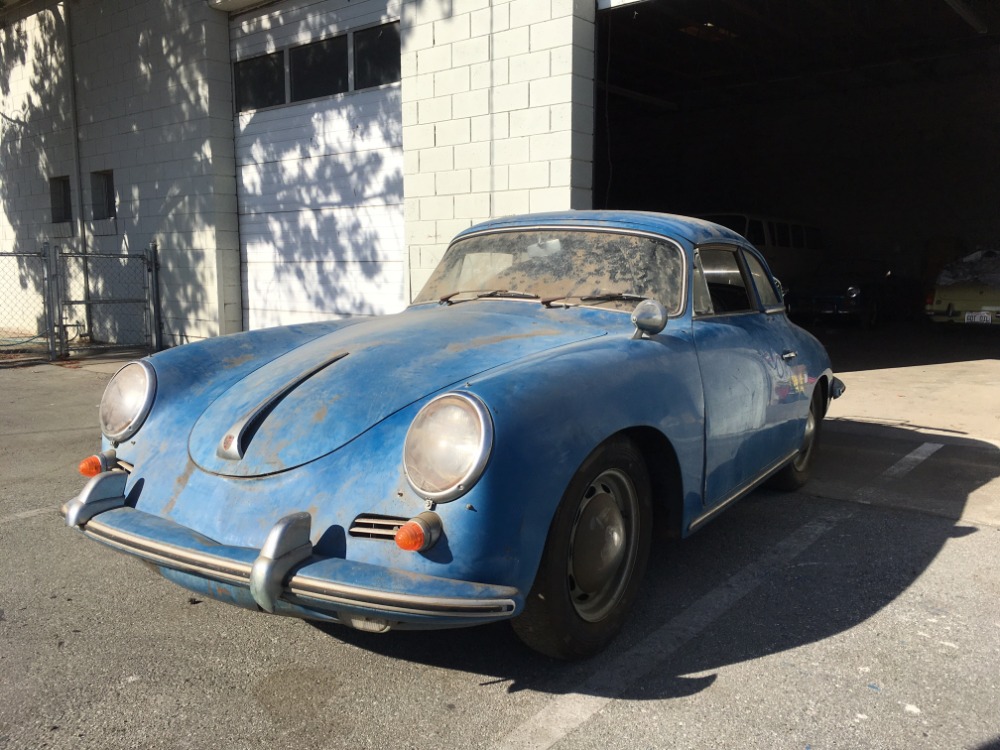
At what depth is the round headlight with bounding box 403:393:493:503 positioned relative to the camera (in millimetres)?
2285

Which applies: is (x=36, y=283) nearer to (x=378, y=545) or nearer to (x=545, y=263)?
(x=545, y=263)

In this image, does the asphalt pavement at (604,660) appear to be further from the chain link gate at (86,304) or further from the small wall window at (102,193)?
the small wall window at (102,193)

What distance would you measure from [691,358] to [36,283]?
15.4 meters

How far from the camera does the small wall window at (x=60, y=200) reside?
14.9m

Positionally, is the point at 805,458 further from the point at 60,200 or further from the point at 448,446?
the point at 60,200

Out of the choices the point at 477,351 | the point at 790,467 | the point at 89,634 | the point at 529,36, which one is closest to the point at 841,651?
the point at 477,351

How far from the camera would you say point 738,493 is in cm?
369

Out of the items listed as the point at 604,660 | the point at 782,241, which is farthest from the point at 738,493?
the point at 782,241

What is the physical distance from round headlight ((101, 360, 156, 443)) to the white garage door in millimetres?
6640

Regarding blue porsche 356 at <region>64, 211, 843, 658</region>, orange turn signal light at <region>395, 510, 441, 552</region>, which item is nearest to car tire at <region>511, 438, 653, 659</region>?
blue porsche 356 at <region>64, 211, 843, 658</region>

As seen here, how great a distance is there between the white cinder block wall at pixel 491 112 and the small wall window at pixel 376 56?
1.42 feet

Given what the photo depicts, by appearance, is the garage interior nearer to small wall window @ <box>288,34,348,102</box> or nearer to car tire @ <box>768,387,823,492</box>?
small wall window @ <box>288,34,348,102</box>

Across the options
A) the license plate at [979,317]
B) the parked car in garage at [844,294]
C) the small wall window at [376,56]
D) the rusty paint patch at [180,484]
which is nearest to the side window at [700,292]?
the rusty paint patch at [180,484]

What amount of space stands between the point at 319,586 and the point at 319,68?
31.9 ft
